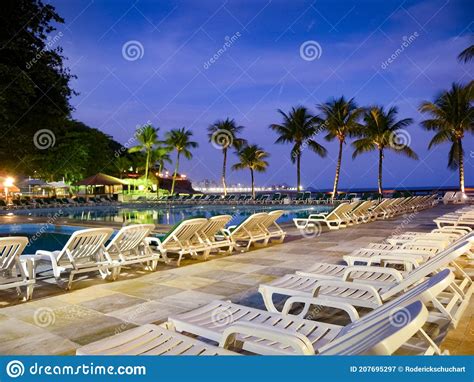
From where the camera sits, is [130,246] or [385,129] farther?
[385,129]

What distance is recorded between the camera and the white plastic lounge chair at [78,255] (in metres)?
5.24

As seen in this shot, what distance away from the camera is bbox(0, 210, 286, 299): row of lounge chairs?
481 cm

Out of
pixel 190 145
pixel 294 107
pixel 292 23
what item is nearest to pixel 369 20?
pixel 292 23

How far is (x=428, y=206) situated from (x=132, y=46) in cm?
1654

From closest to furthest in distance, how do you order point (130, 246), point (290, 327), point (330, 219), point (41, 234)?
1. point (290, 327)
2. point (130, 246)
3. point (330, 219)
4. point (41, 234)

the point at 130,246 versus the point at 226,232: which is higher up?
the point at 226,232

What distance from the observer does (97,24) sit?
19719 mm

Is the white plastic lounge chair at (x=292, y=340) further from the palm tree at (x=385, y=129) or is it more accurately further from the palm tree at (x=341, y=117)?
the palm tree at (x=385, y=129)

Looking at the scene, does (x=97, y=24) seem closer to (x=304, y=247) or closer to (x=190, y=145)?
(x=304, y=247)

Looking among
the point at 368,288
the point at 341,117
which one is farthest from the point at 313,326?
the point at 341,117

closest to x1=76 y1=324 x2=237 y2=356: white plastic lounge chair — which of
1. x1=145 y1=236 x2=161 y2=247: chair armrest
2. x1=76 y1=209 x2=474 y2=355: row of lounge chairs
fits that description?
x1=76 y1=209 x2=474 y2=355: row of lounge chairs

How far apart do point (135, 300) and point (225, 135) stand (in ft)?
113

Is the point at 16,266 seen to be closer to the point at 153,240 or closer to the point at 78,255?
the point at 78,255

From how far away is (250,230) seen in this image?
8.65 metres
